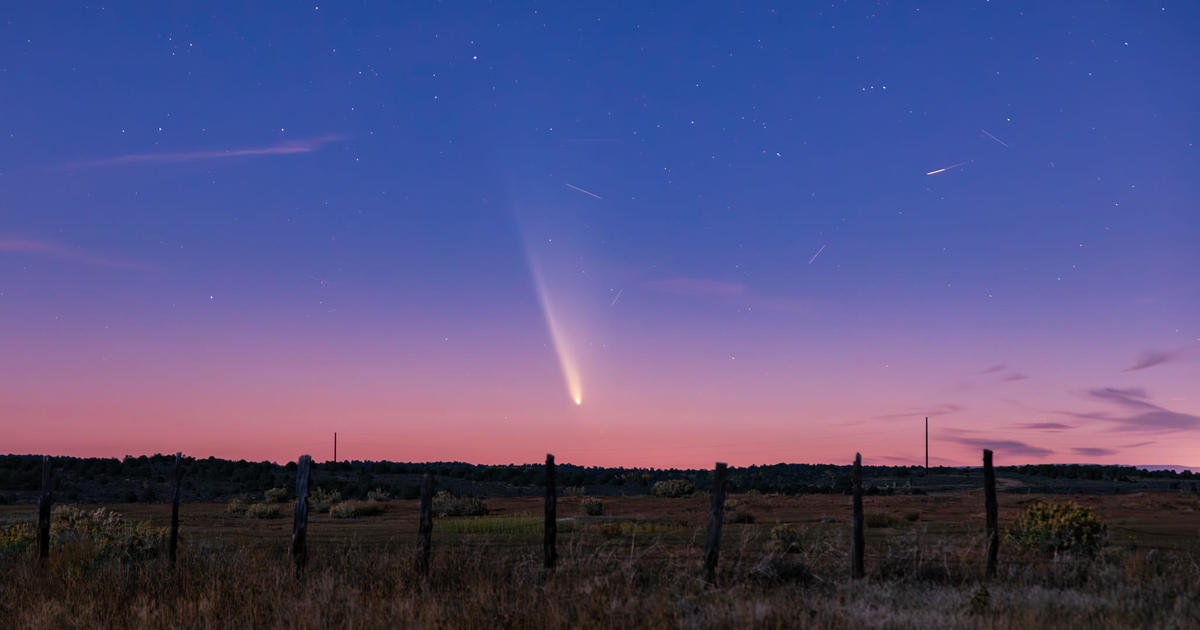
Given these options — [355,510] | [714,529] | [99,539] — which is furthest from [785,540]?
[355,510]

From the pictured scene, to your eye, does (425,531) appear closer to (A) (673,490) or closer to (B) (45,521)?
(B) (45,521)

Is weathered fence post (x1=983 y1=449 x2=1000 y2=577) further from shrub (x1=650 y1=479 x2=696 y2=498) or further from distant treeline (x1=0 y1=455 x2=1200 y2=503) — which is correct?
distant treeline (x1=0 y1=455 x2=1200 y2=503)

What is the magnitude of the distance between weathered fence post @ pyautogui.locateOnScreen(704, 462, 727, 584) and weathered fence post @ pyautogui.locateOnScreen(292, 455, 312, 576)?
7167 mm

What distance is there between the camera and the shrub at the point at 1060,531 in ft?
71.6

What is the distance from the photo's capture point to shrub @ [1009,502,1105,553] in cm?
2181

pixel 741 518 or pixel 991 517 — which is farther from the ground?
Answer: pixel 991 517

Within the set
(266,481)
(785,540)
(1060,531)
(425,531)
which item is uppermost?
(425,531)

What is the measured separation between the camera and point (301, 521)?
17.1m

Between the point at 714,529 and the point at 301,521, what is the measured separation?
7.59 metres

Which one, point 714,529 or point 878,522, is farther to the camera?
point 878,522

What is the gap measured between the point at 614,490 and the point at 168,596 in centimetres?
6908

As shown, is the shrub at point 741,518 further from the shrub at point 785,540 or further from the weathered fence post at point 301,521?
the weathered fence post at point 301,521

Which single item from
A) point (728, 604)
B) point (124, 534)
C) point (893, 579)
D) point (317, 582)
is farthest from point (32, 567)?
point (893, 579)

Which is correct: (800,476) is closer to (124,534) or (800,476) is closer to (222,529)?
(222,529)
